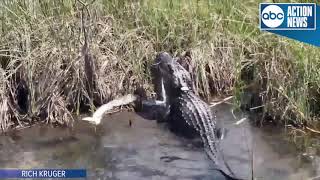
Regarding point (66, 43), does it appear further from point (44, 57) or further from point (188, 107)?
point (188, 107)

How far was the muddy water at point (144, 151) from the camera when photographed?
4387mm

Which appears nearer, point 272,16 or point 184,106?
point 272,16

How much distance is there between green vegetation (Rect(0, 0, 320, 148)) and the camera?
16.9ft

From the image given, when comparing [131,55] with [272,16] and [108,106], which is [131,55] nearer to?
[108,106]

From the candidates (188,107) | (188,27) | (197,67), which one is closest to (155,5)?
(188,27)

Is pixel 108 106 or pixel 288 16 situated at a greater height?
pixel 288 16

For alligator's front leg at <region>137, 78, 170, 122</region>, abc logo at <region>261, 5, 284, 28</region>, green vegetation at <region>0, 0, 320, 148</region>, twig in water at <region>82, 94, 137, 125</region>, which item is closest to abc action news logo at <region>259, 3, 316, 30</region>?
abc logo at <region>261, 5, 284, 28</region>

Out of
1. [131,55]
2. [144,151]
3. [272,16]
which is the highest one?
[272,16]

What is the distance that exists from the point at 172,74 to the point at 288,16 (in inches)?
40.0

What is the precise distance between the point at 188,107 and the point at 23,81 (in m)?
1.30

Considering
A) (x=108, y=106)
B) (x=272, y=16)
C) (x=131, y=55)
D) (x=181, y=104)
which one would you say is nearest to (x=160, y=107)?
(x=181, y=104)

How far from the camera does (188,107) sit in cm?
504

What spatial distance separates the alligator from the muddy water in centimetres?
9

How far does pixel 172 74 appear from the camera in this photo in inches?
205
